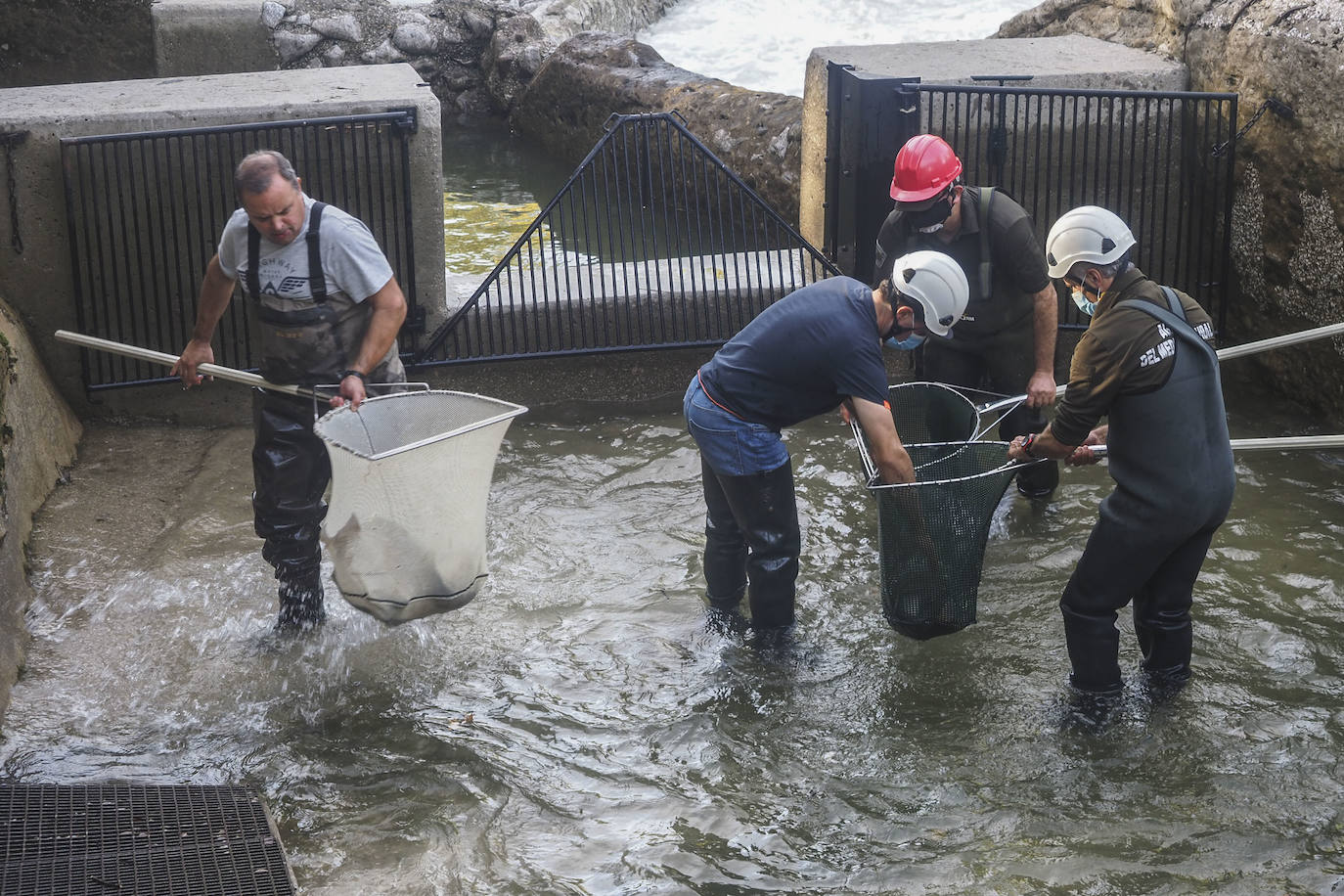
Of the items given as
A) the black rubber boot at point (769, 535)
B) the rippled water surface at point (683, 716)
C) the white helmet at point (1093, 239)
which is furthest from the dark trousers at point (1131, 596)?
the black rubber boot at point (769, 535)

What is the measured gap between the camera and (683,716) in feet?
15.1

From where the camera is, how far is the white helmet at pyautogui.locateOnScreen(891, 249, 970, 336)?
4.15 metres

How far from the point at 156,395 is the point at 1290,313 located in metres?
5.97

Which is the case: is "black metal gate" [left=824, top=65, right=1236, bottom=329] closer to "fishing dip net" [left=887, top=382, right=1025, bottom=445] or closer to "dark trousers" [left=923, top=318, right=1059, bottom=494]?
"dark trousers" [left=923, top=318, right=1059, bottom=494]

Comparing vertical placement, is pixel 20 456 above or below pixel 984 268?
below

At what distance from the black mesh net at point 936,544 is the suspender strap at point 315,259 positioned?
2.05 m

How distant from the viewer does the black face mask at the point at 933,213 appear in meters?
5.22

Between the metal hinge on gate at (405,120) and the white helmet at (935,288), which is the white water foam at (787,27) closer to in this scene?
the metal hinge on gate at (405,120)

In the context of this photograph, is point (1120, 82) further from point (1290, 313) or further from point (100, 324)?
point (100, 324)

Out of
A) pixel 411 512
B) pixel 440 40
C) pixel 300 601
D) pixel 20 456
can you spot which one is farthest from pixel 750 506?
pixel 440 40

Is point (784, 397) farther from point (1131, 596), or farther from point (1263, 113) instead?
point (1263, 113)

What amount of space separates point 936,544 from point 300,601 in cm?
248

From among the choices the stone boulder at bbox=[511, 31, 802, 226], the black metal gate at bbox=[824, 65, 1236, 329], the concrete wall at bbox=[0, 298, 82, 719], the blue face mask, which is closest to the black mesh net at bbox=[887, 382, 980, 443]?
the blue face mask

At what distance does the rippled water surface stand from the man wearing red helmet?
30.6 inches
